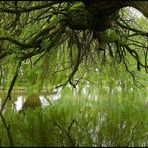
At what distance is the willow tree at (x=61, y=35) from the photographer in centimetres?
442

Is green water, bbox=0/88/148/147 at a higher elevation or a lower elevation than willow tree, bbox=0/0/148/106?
lower

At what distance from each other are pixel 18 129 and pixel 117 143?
1161mm

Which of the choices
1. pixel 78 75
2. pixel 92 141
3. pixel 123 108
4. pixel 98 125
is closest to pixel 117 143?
pixel 92 141

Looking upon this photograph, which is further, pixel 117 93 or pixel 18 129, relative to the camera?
pixel 117 93

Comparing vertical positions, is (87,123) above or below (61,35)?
below

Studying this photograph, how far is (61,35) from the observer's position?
516 cm

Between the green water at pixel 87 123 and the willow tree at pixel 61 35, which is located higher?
the willow tree at pixel 61 35

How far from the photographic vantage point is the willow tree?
4422mm

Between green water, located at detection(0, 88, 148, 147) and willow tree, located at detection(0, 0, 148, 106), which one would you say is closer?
green water, located at detection(0, 88, 148, 147)

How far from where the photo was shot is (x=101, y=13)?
4215mm

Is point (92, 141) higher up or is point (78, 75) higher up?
point (78, 75)

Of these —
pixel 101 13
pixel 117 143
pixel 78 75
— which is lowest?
pixel 117 143

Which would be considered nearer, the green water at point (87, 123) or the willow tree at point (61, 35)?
the green water at point (87, 123)

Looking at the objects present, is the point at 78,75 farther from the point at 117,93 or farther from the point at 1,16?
the point at 1,16
